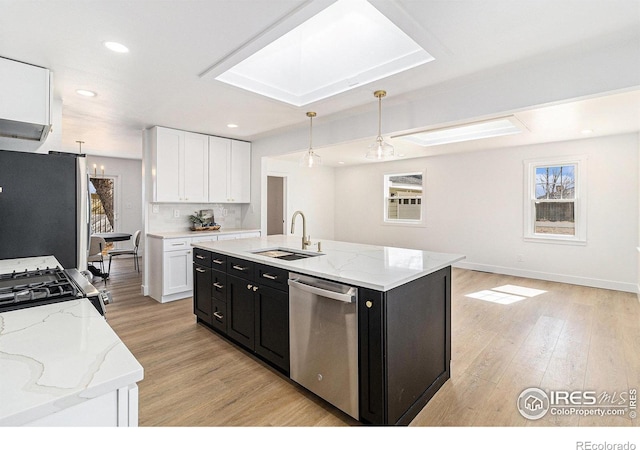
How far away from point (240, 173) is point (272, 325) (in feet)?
11.4

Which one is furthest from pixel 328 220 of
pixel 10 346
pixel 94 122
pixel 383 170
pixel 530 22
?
pixel 10 346

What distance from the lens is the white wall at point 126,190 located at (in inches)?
299

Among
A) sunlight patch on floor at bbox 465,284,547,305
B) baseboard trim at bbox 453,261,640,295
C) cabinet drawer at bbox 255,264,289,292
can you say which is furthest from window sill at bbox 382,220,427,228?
cabinet drawer at bbox 255,264,289,292

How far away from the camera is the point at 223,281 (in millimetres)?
2916

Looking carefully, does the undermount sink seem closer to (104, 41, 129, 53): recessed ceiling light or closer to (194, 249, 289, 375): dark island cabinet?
(194, 249, 289, 375): dark island cabinet

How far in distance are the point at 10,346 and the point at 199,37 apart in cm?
197

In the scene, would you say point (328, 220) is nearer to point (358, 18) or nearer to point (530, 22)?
point (358, 18)

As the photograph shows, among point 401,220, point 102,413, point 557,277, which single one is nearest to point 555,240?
point 557,277

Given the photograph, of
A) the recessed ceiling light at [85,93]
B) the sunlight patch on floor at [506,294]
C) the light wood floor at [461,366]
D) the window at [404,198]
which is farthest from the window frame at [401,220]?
the recessed ceiling light at [85,93]

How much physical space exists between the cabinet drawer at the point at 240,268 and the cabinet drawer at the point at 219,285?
14 centimetres

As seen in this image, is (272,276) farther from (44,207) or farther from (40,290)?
(44,207)

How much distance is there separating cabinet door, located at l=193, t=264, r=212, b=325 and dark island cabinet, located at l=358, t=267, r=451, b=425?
1.93m

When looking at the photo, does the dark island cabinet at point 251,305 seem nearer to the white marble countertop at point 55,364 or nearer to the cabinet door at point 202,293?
the cabinet door at point 202,293

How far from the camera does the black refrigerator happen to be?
7.03 feet
